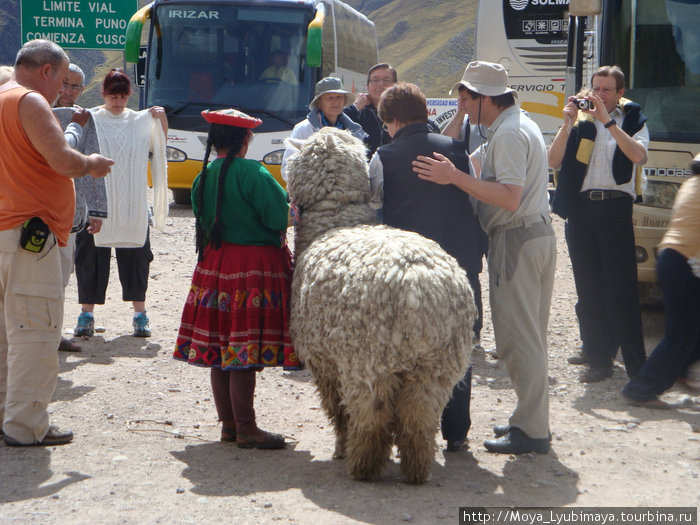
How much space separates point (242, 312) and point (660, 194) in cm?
419

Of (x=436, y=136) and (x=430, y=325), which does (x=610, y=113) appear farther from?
(x=430, y=325)

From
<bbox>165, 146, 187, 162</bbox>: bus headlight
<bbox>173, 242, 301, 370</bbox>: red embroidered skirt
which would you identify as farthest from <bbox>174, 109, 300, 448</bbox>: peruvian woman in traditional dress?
<bbox>165, 146, 187, 162</bbox>: bus headlight

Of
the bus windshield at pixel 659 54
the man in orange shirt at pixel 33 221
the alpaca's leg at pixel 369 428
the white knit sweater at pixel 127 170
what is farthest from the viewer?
the bus windshield at pixel 659 54

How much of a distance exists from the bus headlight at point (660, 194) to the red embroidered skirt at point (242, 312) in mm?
3908

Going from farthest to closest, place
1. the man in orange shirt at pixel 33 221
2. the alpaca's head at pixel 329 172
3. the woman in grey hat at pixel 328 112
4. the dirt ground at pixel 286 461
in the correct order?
1. the woman in grey hat at pixel 328 112
2. the alpaca's head at pixel 329 172
3. the man in orange shirt at pixel 33 221
4. the dirt ground at pixel 286 461

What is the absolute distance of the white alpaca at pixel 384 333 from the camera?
13.1 ft

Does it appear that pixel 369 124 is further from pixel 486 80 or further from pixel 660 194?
pixel 486 80

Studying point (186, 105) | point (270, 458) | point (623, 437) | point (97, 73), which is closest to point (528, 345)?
point (623, 437)

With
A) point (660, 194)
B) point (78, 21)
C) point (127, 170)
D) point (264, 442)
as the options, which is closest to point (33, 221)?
point (264, 442)

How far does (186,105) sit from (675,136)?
29.7ft

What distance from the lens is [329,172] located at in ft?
15.5

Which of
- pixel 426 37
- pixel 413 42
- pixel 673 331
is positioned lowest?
pixel 673 331

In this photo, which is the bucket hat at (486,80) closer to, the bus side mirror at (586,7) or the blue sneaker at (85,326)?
the bus side mirror at (586,7)

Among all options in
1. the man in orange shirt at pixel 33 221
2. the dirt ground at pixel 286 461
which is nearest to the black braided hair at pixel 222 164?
the man in orange shirt at pixel 33 221
